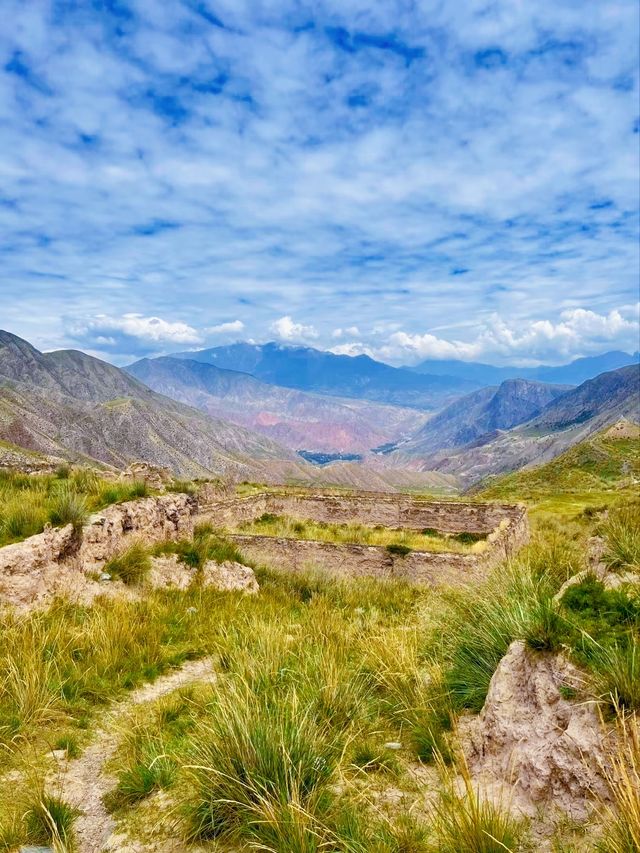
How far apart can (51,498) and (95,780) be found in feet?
22.8

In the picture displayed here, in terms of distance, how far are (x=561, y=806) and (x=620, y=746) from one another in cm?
75

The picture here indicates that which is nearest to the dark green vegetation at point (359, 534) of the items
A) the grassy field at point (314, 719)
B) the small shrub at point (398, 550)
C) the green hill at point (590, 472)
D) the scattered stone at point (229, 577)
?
the small shrub at point (398, 550)

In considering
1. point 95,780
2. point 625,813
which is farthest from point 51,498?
point 625,813

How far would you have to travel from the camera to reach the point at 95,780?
423 cm

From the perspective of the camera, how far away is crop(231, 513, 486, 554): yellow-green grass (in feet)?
59.4

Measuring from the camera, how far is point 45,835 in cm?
350

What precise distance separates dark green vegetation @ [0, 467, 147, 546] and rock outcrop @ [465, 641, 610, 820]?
7.49 meters

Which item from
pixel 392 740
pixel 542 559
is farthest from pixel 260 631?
Result: pixel 542 559

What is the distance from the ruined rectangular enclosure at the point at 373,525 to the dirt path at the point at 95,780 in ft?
18.3

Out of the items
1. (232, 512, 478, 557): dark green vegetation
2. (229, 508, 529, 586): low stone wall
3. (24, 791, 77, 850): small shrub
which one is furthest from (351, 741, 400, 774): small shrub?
(232, 512, 478, 557): dark green vegetation

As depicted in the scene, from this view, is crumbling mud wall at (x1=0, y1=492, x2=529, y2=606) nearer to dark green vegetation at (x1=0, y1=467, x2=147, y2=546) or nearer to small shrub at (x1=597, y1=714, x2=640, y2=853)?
dark green vegetation at (x1=0, y1=467, x2=147, y2=546)

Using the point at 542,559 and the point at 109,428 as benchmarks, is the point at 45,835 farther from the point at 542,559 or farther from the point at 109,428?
the point at 109,428

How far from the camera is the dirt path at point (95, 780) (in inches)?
142

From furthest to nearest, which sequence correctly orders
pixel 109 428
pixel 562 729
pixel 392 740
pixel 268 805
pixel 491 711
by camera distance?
pixel 109 428 < pixel 392 740 < pixel 491 711 < pixel 562 729 < pixel 268 805
